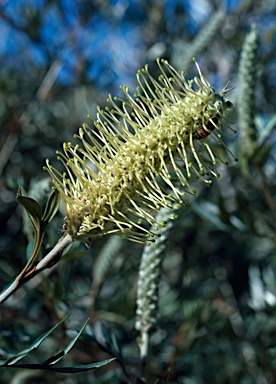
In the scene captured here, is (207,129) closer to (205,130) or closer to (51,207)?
(205,130)

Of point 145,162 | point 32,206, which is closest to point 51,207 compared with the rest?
point 32,206

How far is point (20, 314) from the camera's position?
115 cm

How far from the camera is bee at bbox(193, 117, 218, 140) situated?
719 millimetres

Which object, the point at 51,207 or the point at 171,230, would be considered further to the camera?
the point at 171,230

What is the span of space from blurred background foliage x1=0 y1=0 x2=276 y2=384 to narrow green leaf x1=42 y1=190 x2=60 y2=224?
0.48 ft

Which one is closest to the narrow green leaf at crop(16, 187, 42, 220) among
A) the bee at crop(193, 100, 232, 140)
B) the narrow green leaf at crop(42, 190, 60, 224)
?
the narrow green leaf at crop(42, 190, 60, 224)

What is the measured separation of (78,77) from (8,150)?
1.80 ft

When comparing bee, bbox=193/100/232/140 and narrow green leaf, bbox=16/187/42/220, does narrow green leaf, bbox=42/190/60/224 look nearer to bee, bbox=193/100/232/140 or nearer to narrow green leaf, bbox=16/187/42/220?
narrow green leaf, bbox=16/187/42/220

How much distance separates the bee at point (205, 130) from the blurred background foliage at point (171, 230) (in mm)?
287

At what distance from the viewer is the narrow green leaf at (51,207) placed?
72 cm

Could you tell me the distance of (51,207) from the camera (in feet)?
2.39

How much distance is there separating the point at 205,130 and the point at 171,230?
323 mm

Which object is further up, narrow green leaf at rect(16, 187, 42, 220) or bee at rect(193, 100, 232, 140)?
narrow green leaf at rect(16, 187, 42, 220)

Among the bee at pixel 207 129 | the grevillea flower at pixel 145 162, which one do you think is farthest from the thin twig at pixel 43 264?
the bee at pixel 207 129
